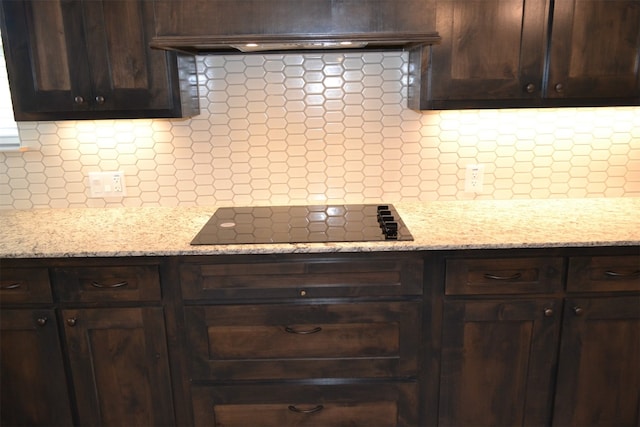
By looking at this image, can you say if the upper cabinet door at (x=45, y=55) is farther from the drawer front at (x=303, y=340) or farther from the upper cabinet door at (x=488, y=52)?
the upper cabinet door at (x=488, y=52)

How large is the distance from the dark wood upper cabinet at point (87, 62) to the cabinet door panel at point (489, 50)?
1.06 meters

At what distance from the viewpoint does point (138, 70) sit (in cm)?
190

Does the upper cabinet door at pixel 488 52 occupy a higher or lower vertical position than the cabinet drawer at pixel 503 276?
higher

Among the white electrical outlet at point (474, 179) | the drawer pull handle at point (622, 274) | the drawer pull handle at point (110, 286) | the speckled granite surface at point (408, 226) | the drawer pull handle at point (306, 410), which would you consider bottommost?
the drawer pull handle at point (306, 410)

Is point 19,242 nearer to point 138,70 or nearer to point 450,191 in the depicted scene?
point 138,70

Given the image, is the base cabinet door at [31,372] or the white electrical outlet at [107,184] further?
the white electrical outlet at [107,184]

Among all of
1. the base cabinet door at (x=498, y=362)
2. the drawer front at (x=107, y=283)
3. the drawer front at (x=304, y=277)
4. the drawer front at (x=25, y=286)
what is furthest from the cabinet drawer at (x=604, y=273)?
the drawer front at (x=25, y=286)

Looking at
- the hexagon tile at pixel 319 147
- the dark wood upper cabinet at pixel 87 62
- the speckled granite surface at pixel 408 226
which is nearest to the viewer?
the speckled granite surface at pixel 408 226

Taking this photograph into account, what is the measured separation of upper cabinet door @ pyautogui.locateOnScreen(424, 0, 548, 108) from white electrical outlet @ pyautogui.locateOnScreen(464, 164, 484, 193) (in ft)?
1.43

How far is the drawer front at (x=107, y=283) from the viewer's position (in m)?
1.78

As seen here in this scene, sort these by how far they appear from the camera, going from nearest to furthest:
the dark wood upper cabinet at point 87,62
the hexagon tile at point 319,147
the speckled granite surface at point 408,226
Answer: the speckled granite surface at point 408,226
the dark wood upper cabinet at point 87,62
the hexagon tile at point 319,147

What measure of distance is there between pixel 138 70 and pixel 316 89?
76 centimetres

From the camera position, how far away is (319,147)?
7.55 ft

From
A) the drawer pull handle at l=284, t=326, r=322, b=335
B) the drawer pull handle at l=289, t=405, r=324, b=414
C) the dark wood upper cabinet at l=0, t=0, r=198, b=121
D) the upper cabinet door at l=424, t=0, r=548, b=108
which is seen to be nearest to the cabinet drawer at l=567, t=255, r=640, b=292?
the upper cabinet door at l=424, t=0, r=548, b=108
